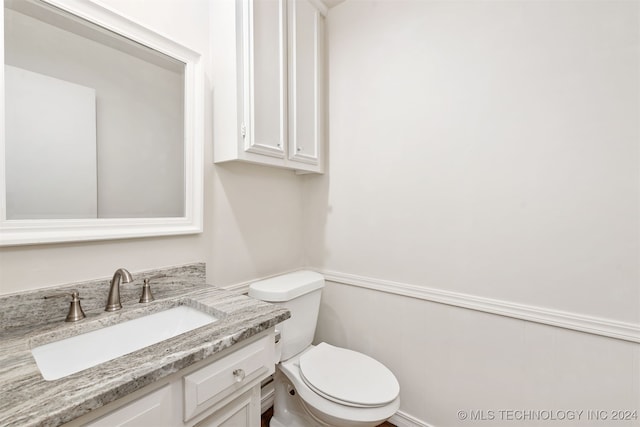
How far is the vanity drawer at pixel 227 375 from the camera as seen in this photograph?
2.30 ft

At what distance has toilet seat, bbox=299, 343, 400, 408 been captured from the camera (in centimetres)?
110

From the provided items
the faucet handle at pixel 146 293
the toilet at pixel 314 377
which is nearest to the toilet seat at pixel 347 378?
the toilet at pixel 314 377

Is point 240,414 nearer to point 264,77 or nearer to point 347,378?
point 347,378

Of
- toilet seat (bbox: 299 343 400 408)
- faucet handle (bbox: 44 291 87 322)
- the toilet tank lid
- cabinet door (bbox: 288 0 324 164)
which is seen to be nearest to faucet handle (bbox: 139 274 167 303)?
faucet handle (bbox: 44 291 87 322)

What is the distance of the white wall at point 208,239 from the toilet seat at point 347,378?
553 millimetres

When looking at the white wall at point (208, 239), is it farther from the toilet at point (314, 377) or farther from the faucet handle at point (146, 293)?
the toilet at point (314, 377)

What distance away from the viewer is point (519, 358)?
46.2 inches

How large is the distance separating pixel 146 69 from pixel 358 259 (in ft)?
4.49

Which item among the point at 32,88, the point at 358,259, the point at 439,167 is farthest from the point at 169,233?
the point at 439,167

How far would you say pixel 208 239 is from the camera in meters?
1.32

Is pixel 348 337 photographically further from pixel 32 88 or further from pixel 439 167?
pixel 32 88

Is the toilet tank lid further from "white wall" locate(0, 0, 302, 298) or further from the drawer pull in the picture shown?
the drawer pull

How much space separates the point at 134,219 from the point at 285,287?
71 cm

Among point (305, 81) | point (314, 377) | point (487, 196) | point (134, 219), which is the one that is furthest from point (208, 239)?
point (487, 196)
